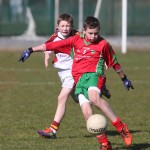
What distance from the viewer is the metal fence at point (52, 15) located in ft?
116

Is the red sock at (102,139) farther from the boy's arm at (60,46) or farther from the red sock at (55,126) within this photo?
the red sock at (55,126)

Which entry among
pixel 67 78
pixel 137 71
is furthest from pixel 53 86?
pixel 67 78

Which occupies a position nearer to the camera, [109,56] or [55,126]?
[109,56]

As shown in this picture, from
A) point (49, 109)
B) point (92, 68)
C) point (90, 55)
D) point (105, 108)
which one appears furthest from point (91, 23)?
point (49, 109)

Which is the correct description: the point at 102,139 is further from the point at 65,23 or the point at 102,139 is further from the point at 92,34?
the point at 65,23

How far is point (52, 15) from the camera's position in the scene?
1388 inches

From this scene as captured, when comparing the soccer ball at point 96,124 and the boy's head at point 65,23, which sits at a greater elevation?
the boy's head at point 65,23

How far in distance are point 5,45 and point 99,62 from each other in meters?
23.9

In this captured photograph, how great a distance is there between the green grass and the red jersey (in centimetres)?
102

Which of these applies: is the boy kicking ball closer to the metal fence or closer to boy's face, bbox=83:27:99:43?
boy's face, bbox=83:27:99:43

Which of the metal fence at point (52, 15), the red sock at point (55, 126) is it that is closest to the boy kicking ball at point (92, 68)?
the red sock at point (55, 126)

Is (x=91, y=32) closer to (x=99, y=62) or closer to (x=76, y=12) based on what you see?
(x=99, y=62)

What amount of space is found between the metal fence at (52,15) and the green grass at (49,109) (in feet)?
38.5

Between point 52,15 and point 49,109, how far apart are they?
21944mm
